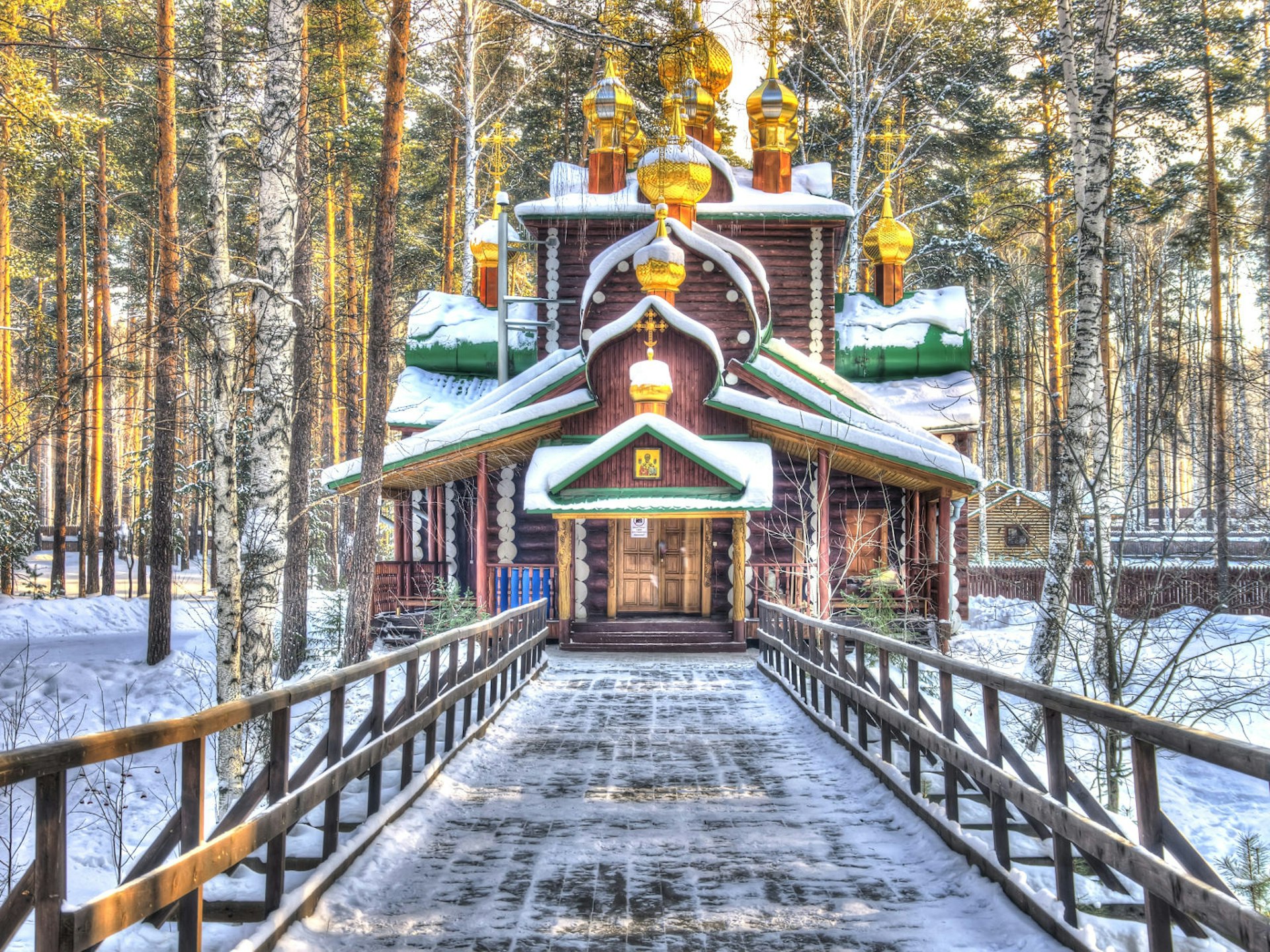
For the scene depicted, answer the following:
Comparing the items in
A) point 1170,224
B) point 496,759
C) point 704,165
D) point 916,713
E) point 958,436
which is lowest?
point 496,759

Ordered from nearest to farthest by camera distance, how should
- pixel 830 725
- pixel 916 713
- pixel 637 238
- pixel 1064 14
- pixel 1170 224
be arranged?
pixel 916 713
pixel 830 725
pixel 1064 14
pixel 637 238
pixel 1170 224

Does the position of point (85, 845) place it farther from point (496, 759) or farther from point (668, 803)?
point (668, 803)

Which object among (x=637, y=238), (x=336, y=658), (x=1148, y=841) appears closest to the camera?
(x=1148, y=841)

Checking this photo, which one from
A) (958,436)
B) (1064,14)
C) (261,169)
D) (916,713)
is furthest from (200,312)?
(958,436)

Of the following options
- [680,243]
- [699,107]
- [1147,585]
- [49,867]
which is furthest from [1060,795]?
[699,107]

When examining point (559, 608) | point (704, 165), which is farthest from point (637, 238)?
point (559, 608)

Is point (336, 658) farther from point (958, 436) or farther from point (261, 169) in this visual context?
point (958, 436)

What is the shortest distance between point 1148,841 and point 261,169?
7747 millimetres

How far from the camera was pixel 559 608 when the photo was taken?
1590 cm

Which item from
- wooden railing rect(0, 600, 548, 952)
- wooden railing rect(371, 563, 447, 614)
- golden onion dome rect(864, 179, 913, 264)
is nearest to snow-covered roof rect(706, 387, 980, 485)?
wooden railing rect(371, 563, 447, 614)

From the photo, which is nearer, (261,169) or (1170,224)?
(261,169)

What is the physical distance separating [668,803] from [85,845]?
570 centimetres

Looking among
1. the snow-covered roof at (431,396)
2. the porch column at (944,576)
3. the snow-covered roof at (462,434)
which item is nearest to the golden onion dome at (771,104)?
the snow-covered roof at (431,396)

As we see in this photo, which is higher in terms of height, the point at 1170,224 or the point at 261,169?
the point at 1170,224
